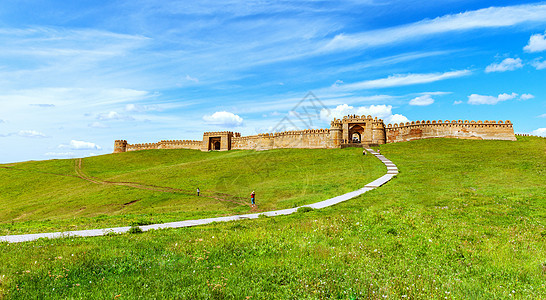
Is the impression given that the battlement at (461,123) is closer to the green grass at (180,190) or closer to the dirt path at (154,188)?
the green grass at (180,190)

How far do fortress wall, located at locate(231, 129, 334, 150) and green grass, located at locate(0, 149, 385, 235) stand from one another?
9872 mm

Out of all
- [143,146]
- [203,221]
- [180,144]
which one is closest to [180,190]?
[203,221]

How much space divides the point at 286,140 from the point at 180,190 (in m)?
37.8

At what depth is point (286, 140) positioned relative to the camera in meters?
70.3

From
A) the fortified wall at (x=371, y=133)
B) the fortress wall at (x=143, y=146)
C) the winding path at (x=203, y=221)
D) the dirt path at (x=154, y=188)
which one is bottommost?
the dirt path at (x=154, y=188)

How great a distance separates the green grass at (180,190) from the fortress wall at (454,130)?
13.6m

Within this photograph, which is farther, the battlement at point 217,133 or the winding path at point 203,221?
the battlement at point 217,133

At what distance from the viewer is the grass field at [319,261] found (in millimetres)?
6316

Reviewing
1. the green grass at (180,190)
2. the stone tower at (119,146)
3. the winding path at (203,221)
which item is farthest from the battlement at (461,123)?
the stone tower at (119,146)

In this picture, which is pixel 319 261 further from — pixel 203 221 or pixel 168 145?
pixel 168 145

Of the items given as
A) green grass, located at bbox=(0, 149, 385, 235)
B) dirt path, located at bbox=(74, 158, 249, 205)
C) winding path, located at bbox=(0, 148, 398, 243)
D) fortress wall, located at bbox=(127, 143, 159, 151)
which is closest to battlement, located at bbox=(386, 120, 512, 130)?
green grass, located at bbox=(0, 149, 385, 235)

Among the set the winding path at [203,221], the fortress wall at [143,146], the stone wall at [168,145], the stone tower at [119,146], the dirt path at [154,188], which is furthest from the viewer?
the stone tower at [119,146]

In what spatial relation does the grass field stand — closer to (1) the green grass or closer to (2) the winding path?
(2) the winding path

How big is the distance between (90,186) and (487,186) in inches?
1940
